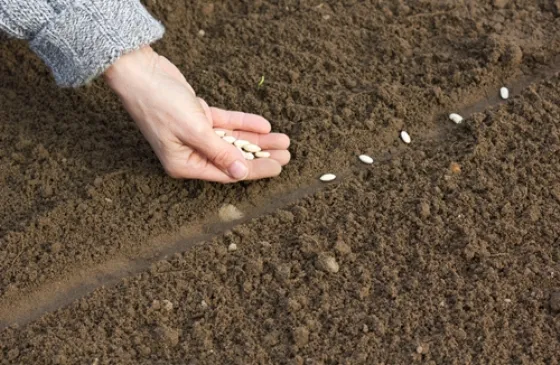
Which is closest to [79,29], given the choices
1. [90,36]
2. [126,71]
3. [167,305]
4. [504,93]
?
[90,36]

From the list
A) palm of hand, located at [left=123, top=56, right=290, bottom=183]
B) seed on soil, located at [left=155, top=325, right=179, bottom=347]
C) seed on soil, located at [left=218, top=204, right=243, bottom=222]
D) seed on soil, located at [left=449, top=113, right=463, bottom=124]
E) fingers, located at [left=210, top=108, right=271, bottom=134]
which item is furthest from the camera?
seed on soil, located at [left=449, top=113, right=463, bottom=124]

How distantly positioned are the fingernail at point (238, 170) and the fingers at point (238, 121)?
266 mm

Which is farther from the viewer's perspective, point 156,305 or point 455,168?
point 455,168

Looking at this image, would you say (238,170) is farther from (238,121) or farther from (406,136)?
(406,136)

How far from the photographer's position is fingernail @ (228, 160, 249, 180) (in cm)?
241

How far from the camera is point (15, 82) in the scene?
296 cm

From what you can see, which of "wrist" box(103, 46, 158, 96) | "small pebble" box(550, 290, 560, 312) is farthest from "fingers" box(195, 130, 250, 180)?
"small pebble" box(550, 290, 560, 312)

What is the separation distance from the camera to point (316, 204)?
8.21 ft

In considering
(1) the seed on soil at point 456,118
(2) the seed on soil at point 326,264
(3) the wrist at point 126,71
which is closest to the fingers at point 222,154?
(3) the wrist at point 126,71

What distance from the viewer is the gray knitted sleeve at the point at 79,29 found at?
227cm

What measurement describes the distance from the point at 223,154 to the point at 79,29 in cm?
63

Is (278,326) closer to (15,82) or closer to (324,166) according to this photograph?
(324,166)

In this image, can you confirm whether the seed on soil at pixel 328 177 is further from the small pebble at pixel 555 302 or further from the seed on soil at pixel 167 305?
the small pebble at pixel 555 302

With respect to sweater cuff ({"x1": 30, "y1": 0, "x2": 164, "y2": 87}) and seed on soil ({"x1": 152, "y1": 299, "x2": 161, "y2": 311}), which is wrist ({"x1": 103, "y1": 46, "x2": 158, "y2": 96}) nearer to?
sweater cuff ({"x1": 30, "y1": 0, "x2": 164, "y2": 87})
